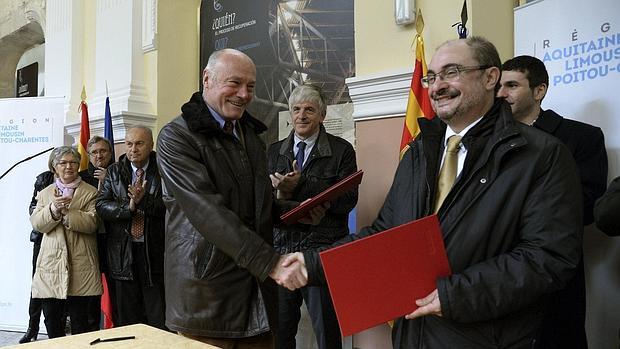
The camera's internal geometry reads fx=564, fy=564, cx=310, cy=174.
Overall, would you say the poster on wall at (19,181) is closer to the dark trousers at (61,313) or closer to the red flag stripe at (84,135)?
the red flag stripe at (84,135)

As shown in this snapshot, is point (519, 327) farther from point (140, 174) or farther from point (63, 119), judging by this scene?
point (63, 119)

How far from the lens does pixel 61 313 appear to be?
434 centimetres

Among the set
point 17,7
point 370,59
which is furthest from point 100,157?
point 17,7

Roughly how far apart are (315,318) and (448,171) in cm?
177

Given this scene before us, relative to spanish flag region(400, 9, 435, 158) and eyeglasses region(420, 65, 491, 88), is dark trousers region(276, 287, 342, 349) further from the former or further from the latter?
eyeglasses region(420, 65, 491, 88)

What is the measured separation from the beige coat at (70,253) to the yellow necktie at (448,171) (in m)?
3.09

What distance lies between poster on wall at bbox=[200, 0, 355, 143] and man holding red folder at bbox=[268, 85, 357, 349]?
99cm

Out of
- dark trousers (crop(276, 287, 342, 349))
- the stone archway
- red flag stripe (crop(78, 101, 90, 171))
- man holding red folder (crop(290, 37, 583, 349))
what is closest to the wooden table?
man holding red folder (crop(290, 37, 583, 349))

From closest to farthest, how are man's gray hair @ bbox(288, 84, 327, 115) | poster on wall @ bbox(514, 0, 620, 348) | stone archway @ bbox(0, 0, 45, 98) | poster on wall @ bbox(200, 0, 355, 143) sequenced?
poster on wall @ bbox(514, 0, 620, 348) < man's gray hair @ bbox(288, 84, 327, 115) < poster on wall @ bbox(200, 0, 355, 143) < stone archway @ bbox(0, 0, 45, 98)

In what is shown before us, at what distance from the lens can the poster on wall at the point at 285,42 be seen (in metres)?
4.43

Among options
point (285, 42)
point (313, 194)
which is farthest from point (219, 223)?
point (285, 42)

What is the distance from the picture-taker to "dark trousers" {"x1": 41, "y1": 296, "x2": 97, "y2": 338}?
4.19m

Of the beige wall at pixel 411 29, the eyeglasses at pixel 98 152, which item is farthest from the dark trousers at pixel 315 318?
the eyeglasses at pixel 98 152

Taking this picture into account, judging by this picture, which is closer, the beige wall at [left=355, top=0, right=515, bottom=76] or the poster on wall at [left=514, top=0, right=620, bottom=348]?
the poster on wall at [left=514, top=0, right=620, bottom=348]
